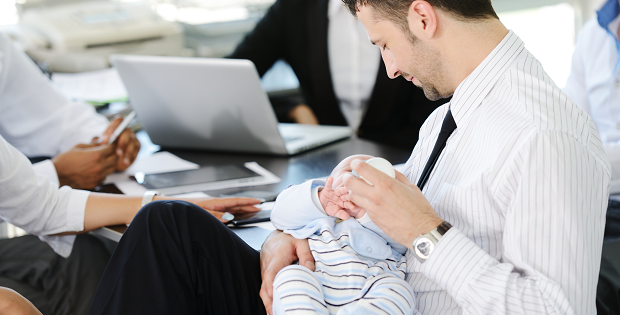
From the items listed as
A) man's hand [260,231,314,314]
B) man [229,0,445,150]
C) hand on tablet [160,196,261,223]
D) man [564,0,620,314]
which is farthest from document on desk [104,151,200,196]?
man [564,0,620,314]

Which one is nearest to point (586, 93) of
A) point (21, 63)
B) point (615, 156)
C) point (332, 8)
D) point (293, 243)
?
point (615, 156)

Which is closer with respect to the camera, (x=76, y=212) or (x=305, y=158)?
(x=76, y=212)

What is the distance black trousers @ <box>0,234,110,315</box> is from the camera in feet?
5.10

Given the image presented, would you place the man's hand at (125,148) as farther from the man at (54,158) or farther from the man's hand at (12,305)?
the man's hand at (12,305)

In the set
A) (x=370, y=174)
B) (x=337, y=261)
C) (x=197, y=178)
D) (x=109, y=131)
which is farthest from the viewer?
A: (x=109, y=131)

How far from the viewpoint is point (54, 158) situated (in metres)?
1.58


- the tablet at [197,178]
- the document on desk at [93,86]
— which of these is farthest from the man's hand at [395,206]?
the document on desk at [93,86]

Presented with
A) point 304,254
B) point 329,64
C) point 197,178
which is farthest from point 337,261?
point 329,64

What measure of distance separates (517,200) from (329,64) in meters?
1.68

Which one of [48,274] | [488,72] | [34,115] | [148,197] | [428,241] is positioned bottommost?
[48,274]

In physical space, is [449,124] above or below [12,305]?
above

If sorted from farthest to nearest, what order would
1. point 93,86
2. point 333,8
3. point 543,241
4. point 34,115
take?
point 93,86 → point 333,8 → point 34,115 → point 543,241

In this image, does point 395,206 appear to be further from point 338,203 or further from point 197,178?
point 197,178

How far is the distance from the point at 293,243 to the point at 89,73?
204 cm
